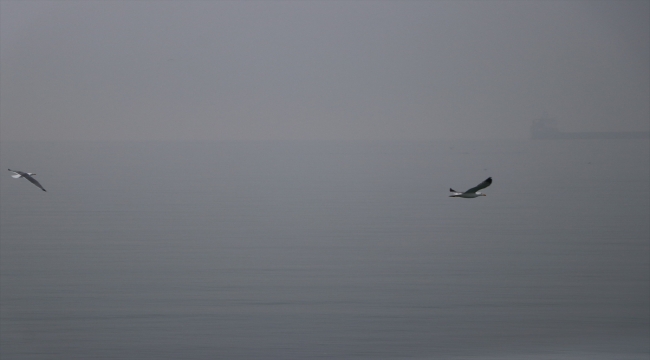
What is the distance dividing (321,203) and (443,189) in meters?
10.3

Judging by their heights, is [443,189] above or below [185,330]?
above

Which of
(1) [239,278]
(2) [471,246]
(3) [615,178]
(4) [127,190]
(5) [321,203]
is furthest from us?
(3) [615,178]

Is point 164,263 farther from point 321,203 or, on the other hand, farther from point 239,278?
point 321,203

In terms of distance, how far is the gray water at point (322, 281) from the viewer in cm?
1262

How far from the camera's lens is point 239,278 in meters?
17.4

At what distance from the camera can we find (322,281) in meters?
16.9

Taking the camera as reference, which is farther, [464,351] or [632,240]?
[632,240]

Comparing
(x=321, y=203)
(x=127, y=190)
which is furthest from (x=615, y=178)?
(x=127, y=190)

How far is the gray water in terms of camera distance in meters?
12.6

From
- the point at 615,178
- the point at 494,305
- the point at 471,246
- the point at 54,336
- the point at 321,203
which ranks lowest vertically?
the point at 54,336

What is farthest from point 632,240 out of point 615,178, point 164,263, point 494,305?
point 615,178

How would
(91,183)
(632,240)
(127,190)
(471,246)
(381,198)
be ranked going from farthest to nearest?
Result: (91,183) < (127,190) < (381,198) < (632,240) < (471,246)

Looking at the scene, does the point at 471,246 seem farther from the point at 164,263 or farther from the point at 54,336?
the point at 54,336

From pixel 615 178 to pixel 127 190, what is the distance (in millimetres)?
35348
